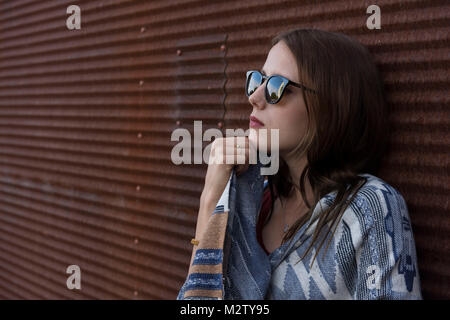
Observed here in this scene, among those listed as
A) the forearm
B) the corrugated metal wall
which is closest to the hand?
the forearm

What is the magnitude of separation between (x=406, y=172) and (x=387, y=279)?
641mm

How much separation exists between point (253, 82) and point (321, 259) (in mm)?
780

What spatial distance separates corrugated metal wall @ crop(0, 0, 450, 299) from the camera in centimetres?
192

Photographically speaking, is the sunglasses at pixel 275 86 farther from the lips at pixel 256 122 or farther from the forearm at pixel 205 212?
the forearm at pixel 205 212

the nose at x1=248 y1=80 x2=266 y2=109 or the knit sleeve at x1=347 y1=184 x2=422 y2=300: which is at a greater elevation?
the nose at x1=248 y1=80 x2=266 y2=109

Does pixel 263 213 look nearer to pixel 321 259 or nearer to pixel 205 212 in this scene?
pixel 205 212

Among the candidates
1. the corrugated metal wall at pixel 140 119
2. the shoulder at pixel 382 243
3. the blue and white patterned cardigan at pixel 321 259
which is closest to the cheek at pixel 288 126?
the blue and white patterned cardigan at pixel 321 259

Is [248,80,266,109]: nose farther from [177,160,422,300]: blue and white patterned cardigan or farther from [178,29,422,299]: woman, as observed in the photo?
[177,160,422,300]: blue and white patterned cardigan

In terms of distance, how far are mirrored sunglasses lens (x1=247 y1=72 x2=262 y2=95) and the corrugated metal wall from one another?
574 millimetres

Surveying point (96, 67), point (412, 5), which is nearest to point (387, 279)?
point (412, 5)

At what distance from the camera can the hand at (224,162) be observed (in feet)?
6.33

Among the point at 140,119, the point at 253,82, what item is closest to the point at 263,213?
the point at 253,82

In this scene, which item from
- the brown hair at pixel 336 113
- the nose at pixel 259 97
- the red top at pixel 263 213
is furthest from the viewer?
the red top at pixel 263 213

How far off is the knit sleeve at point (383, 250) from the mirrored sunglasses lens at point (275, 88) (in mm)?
505
